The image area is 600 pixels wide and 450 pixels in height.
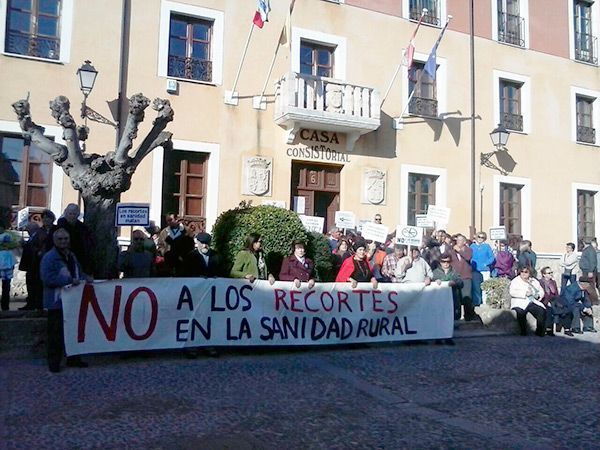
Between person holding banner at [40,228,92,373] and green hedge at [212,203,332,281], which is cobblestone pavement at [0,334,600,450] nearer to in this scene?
person holding banner at [40,228,92,373]

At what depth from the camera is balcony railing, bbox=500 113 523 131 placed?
19.8 metres

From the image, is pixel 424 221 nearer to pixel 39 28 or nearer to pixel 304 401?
pixel 304 401

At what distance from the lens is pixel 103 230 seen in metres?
9.01

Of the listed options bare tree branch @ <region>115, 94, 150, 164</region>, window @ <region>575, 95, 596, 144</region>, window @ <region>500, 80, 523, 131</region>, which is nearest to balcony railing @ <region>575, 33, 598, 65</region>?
window @ <region>575, 95, 596, 144</region>

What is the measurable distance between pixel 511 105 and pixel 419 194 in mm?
5240

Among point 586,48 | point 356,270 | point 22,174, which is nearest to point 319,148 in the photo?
point 356,270

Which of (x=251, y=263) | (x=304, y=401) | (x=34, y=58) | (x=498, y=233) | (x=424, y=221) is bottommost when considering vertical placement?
(x=304, y=401)

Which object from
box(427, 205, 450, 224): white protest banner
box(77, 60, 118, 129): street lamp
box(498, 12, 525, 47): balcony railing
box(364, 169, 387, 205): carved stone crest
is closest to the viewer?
box(77, 60, 118, 129): street lamp

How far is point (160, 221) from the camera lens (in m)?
14.6

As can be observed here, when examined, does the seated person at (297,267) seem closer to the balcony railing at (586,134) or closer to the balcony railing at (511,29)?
the balcony railing at (511,29)

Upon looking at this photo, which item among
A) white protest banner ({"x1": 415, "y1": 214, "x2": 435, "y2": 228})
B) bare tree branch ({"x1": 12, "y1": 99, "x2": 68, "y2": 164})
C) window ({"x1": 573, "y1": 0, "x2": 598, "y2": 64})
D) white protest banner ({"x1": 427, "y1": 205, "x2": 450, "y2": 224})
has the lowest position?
white protest banner ({"x1": 415, "y1": 214, "x2": 435, "y2": 228})

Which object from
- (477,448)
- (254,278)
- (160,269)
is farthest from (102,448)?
(160,269)

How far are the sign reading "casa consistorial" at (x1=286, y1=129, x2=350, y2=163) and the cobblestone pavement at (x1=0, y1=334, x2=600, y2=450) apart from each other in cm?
796

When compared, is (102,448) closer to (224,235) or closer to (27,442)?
(27,442)
